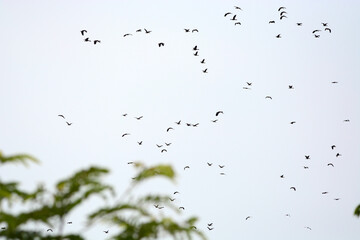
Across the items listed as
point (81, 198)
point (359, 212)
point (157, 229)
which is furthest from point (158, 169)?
point (359, 212)

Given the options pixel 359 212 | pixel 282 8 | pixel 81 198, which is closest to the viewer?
pixel 81 198

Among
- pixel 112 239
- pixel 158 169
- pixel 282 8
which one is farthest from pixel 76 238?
pixel 282 8

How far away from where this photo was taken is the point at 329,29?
2486 centimetres

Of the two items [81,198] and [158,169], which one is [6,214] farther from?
[158,169]

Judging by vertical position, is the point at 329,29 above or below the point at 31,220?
above

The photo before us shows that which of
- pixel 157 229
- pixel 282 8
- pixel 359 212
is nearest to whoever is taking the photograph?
pixel 157 229

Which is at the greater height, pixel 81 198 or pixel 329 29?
pixel 329 29

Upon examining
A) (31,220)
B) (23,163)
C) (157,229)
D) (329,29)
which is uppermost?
(329,29)

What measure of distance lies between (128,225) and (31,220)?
1.17 metres

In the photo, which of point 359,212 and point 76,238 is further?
point 359,212

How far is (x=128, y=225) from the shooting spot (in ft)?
19.5

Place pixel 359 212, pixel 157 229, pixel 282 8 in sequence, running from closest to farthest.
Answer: pixel 157 229, pixel 359 212, pixel 282 8

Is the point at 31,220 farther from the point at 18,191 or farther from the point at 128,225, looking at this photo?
the point at 128,225

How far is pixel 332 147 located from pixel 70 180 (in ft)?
72.6
